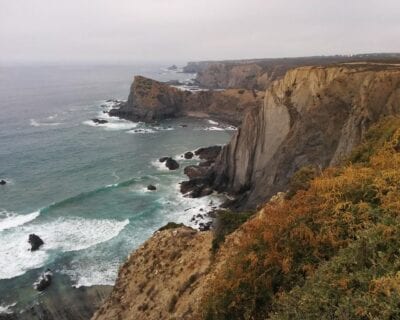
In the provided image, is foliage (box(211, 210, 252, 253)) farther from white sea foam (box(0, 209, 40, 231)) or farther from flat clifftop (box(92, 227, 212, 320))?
white sea foam (box(0, 209, 40, 231))

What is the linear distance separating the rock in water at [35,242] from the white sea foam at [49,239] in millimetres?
404

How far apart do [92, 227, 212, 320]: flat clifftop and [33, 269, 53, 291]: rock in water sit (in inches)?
652

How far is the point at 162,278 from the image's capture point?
19688mm

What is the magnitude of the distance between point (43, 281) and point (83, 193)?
68.5ft

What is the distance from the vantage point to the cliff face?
37406mm

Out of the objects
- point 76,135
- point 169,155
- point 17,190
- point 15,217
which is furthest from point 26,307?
point 76,135

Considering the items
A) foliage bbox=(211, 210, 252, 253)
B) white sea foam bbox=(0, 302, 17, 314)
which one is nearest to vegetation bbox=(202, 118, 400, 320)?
foliage bbox=(211, 210, 252, 253)

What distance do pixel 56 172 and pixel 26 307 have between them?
33.2 m

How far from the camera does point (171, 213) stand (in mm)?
49812

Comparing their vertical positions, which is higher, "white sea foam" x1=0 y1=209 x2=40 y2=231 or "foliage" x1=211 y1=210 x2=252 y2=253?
"foliage" x1=211 y1=210 x2=252 y2=253

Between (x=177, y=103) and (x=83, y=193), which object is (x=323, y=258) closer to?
(x=83, y=193)

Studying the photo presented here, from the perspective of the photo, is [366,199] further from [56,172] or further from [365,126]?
[56,172]

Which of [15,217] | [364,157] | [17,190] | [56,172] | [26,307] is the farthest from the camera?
[56,172]

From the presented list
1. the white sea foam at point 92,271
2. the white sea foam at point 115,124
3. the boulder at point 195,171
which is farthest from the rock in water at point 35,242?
the white sea foam at point 115,124
